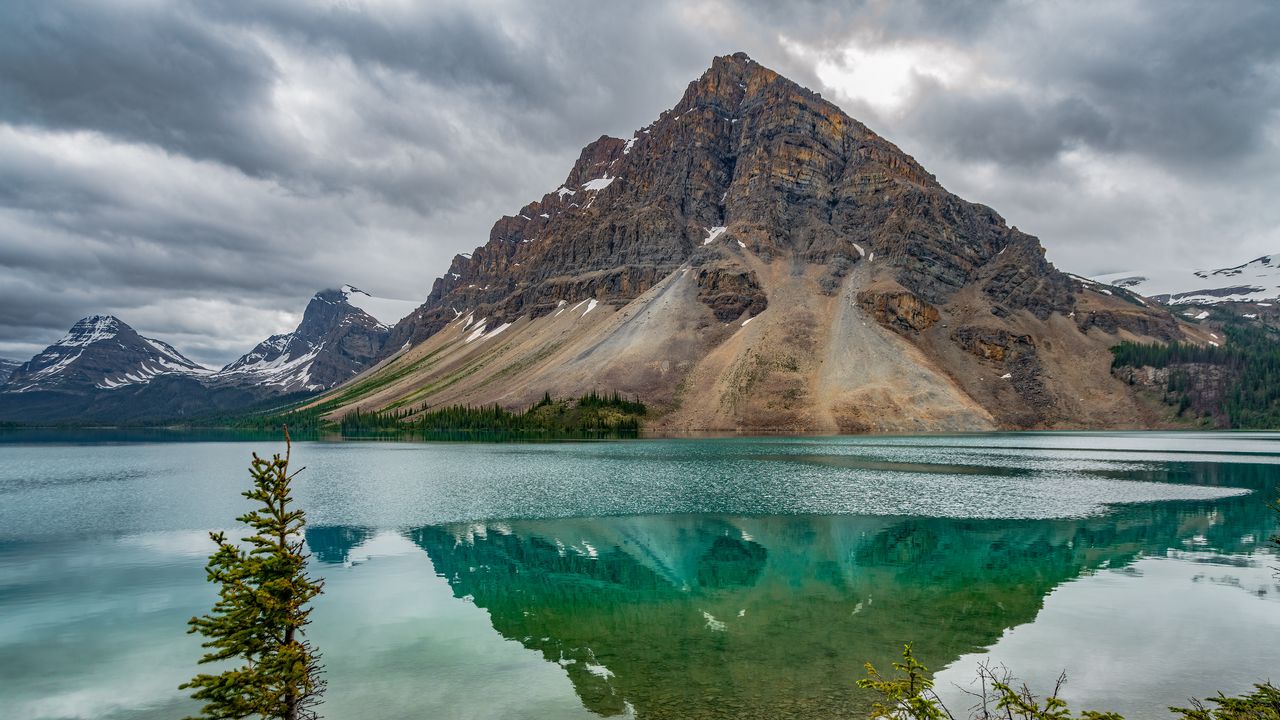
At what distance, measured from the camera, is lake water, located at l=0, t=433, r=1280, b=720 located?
18.7 m

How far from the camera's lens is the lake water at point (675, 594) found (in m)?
18.7

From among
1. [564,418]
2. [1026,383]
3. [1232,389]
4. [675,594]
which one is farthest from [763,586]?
[1232,389]

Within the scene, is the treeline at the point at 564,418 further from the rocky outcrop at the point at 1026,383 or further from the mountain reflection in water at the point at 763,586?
the mountain reflection in water at the point at 763,586

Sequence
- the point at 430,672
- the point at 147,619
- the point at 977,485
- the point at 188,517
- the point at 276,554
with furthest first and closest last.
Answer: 1. the point at 977,485
2. the point at 188,517
3. the point at 147,619
4. the point at 430,672
5. the point at 276,554

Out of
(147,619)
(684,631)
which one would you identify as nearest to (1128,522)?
(684,631)

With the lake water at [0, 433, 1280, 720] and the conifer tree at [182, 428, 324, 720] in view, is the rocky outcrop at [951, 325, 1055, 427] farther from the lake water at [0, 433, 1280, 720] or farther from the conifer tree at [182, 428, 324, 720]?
the conifer tree at [182, 428, 324, 720]

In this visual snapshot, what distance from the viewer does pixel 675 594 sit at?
27.6 m

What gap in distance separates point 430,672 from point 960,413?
16952 cm

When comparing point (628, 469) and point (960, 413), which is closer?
point (628, 469)

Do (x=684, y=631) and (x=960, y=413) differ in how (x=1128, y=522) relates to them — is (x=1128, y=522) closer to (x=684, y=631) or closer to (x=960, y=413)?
(x=684, y=631)

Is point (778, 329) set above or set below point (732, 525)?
above

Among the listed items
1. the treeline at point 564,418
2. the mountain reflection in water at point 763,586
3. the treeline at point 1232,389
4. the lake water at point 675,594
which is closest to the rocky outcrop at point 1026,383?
the treeline at point 1232,389

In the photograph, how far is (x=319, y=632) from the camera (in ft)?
78.1

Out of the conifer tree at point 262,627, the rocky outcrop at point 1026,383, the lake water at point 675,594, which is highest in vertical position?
the rocky outcrop at point 1026,383
